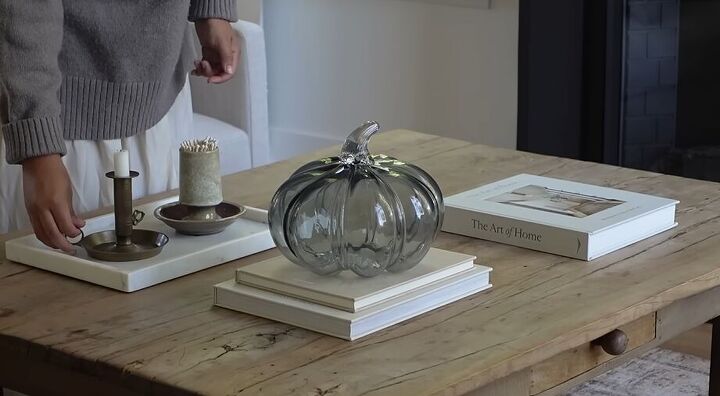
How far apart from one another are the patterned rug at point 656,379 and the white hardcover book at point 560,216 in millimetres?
692

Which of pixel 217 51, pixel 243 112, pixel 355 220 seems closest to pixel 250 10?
pixel 243 112

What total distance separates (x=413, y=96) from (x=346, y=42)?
0.29m

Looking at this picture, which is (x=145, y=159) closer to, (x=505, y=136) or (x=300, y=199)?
(x=300, y=199)

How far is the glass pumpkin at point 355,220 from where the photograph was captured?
1379 mm

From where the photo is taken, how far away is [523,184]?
1.84 metres

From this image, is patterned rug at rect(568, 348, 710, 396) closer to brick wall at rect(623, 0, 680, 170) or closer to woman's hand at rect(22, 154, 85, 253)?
brick wall at rect(623, 0, 680, 170)

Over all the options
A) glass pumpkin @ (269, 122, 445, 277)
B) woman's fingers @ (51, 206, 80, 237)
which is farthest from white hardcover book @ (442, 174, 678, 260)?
woman's fingers @ (51, 206, 80, 237)

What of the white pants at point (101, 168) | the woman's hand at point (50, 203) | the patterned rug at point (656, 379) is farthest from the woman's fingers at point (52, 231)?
the patterned rug at point (656, 379)

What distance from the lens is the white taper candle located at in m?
1.46

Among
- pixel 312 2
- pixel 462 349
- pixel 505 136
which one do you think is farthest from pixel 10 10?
pixel 312 2

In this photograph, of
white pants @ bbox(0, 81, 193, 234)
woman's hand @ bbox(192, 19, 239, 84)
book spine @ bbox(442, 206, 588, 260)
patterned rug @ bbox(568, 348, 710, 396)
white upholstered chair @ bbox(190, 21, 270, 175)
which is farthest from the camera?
white upholstered chair @ bbox(190, 21, 270, 175)

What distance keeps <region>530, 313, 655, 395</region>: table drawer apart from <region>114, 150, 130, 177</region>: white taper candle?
1.72 feet

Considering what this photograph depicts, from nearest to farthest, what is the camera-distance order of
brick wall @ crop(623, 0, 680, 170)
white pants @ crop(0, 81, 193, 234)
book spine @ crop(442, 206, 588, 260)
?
1. book spine @ crop(442, 206, 588, 260)
2. white pants @ crop(0, 81, 193, 234)
3. brick wall @ crop(623, 0, 680, 170)

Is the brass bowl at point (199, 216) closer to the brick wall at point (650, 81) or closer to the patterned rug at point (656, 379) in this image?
the patterned rug at point (656, 379)
